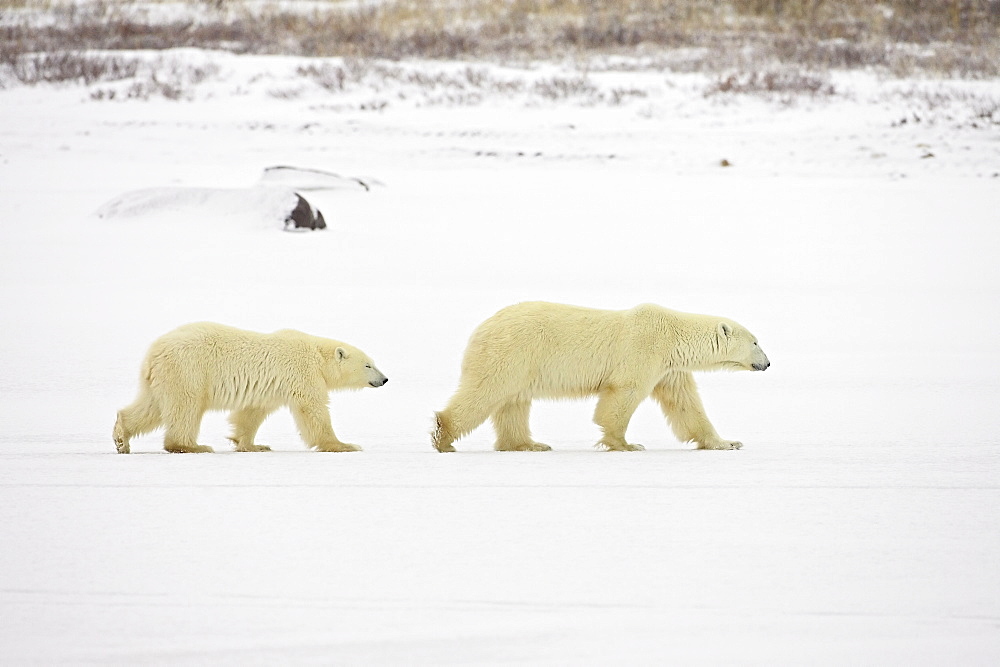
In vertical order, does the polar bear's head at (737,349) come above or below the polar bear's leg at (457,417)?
above

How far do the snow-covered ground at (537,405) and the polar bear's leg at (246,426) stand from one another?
0.38 metres

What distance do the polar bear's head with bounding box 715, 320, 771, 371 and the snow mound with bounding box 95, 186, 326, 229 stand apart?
6.15 metres

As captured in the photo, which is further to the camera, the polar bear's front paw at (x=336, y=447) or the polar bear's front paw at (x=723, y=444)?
the polar bear's front paw at (x=723, y=444)

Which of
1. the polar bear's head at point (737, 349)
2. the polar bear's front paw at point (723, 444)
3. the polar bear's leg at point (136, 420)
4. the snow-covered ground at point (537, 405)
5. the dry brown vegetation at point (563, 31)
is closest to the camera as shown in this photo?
the snow-covered ground at point (537, 405)

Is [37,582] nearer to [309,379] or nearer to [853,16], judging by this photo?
[309,379]

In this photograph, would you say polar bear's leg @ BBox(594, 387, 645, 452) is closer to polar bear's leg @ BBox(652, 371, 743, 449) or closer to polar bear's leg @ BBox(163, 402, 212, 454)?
polar bear's leg @ BBox(652, 371, 743, 449)

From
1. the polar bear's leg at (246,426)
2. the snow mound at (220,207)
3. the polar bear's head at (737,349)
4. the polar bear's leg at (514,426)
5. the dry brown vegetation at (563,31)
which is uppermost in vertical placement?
the dry brown vegetation at (563,31)

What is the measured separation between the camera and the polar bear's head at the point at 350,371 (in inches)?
192

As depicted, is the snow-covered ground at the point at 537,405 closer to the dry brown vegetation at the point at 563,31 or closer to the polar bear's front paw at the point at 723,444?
the polar bear's front paw at the point at 723,444

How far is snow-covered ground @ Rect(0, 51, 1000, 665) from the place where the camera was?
2289 mm

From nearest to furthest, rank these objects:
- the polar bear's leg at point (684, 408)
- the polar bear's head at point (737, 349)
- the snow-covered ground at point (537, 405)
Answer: the snow-covered ground at point (537, 405) < the polar bear's leg at point (684, 408) < the polar bear's head at point (737, 349)

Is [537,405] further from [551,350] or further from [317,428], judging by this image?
[317,428]

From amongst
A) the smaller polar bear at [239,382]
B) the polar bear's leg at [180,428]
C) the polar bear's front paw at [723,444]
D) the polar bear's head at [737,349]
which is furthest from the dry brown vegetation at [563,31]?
the polar bear's leg at [180,428]

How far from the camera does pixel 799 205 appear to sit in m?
11.6
